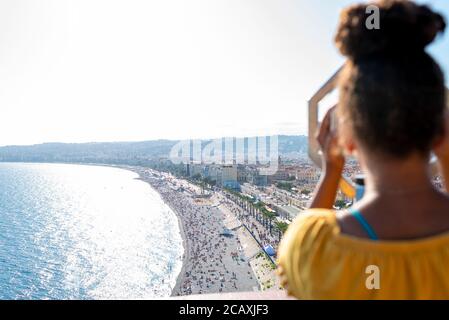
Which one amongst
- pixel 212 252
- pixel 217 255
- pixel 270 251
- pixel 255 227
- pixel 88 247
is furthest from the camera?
pixel 255 227

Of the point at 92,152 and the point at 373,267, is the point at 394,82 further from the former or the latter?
the point at 92,152

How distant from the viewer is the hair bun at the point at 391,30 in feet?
1.22

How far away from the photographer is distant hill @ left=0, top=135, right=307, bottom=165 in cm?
6222

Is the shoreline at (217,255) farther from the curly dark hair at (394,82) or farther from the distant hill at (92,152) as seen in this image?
the distant hill at (92,152)

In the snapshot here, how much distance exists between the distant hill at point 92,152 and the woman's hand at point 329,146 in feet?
187

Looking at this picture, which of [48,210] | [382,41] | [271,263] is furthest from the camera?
[48,210]

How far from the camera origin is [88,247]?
55.3ft

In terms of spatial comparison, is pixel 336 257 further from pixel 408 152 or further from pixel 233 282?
pixel 233 282

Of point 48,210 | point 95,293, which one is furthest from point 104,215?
point 95,293

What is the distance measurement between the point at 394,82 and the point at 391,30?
6cm

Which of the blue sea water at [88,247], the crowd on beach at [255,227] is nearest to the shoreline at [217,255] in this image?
the crowd on beach at [255,227]

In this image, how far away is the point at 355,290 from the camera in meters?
0.38

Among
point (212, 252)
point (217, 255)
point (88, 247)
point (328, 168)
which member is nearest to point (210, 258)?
point (217, 255)

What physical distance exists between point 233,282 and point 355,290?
11.6 m
